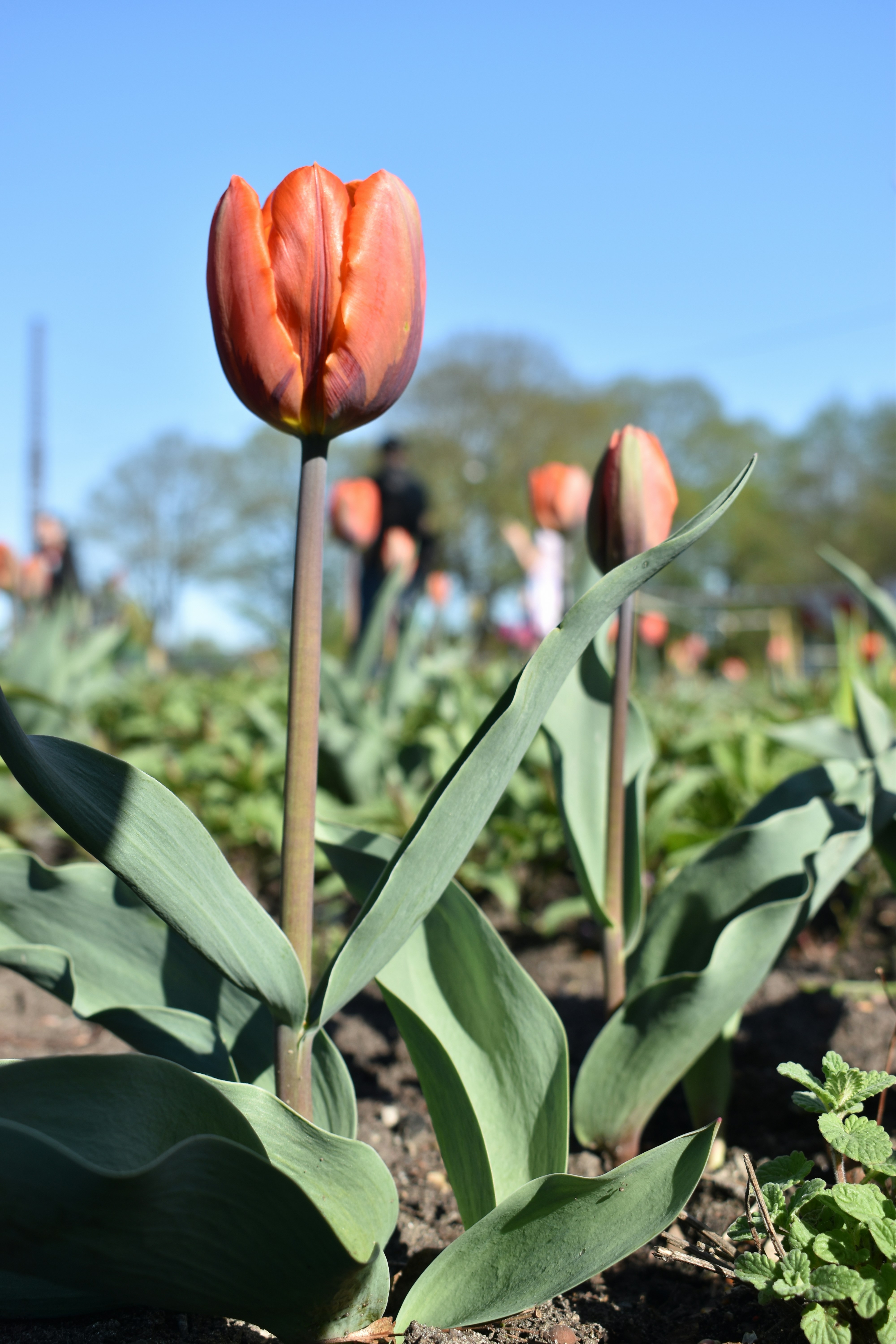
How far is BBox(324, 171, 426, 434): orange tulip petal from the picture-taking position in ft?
2.74

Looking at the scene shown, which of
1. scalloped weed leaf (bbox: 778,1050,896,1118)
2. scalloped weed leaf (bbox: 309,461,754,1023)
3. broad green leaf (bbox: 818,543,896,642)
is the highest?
broad green leaf (bbox: 818,543,896,642)

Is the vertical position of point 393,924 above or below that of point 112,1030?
above

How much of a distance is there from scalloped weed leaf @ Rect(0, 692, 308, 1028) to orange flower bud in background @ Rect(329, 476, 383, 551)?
335cm

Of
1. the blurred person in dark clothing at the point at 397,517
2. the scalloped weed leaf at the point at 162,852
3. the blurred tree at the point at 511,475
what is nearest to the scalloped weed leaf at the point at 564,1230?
the scalloped weed leaf at the point at 162,852

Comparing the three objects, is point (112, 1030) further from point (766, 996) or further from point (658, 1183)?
point (766, 996)

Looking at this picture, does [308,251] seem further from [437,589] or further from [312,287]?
[437,589]

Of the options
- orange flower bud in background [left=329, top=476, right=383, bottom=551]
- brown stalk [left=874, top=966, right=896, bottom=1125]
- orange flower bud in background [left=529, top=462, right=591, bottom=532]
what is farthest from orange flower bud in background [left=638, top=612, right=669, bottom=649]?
brown stalk [left=874, top=966, right=896, bottom=1125]

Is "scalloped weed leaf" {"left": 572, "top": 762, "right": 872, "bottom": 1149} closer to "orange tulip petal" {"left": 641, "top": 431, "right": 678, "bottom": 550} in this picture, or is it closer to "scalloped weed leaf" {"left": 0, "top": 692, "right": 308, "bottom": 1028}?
"orange tulip petal" {"left": 641, "top": 431, "right": 678, "bottom": 550}

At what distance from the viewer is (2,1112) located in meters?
0.85

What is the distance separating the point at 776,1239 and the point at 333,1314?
15.7 inches

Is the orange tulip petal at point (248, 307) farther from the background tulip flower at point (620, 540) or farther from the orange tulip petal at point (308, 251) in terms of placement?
the background tulip flower at point (620, 540)

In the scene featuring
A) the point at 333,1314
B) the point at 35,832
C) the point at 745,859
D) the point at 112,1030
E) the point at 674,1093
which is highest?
the point at 745,859

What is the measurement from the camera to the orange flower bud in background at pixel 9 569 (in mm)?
5590

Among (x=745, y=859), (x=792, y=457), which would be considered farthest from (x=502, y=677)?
(x=792, y=457)
